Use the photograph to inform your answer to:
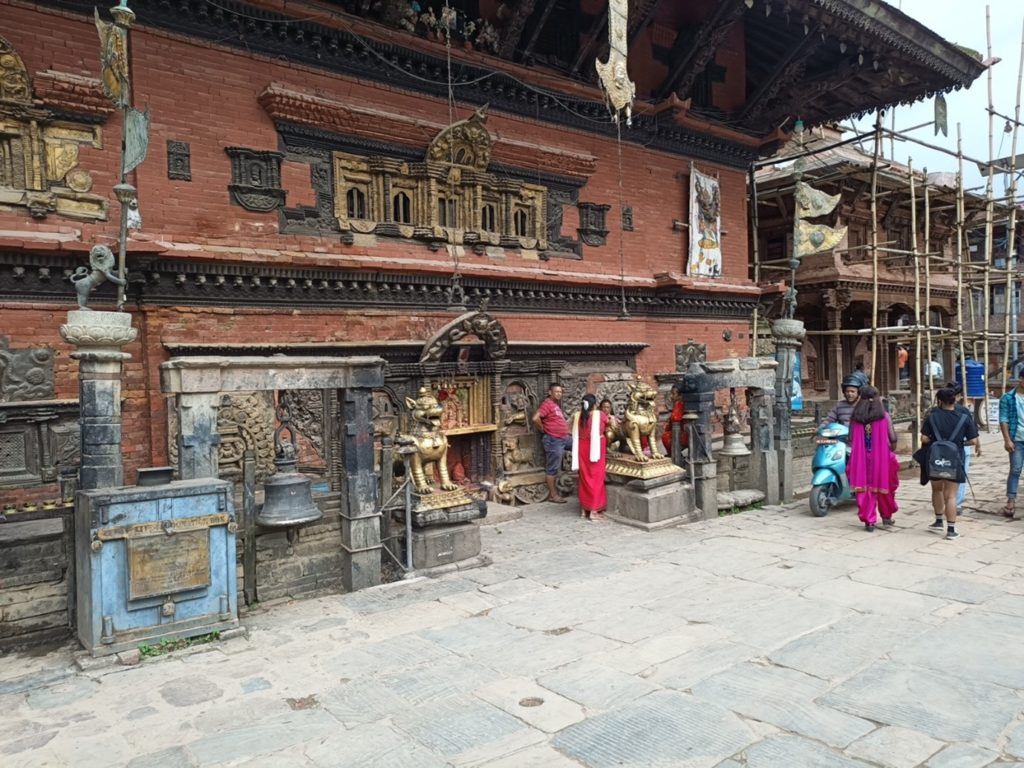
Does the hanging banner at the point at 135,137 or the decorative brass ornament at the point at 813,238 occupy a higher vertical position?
the decorative brass ornament at the point at 813,238

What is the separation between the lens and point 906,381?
29594mm

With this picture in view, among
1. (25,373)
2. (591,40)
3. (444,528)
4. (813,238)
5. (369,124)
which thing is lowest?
(444,528)

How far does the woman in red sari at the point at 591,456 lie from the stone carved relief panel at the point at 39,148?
658 cm

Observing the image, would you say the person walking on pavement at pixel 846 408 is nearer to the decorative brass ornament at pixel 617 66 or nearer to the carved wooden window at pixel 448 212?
the decorative brass ornament at pixel 617 66

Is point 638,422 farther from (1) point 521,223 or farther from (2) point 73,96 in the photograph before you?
(2) point 73,96

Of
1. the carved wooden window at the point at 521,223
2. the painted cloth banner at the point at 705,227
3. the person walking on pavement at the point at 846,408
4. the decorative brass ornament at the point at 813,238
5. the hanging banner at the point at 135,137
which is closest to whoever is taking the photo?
the hanging banner at the point at 135,137

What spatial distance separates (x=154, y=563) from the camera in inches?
209

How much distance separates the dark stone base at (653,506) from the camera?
30.5 ft

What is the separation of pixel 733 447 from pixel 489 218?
5411 mm

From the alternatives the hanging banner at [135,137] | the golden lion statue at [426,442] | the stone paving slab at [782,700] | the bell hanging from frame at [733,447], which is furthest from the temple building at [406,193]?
the stone paving slab at [782,700]

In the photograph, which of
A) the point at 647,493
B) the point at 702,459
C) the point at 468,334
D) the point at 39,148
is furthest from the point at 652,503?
the point at 39,148

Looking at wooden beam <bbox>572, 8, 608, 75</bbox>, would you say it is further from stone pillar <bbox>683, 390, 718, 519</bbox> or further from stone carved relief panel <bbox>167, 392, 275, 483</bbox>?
stone carved relief panel <bbox>167, 392, 275, 483</bbox>

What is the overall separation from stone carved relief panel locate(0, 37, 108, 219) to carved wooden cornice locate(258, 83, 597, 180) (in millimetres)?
2107

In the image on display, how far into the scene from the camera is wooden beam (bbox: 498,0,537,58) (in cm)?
1087
